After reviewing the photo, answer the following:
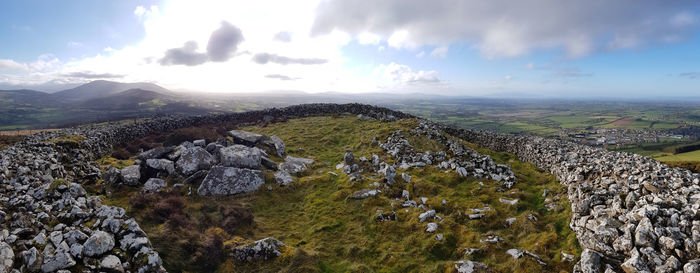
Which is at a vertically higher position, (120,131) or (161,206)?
(120,131)

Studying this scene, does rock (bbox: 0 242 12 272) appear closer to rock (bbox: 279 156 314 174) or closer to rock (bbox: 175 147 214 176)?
rock (bbox: 175 147 214 176)

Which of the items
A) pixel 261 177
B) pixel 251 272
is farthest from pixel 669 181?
pixel 261 177

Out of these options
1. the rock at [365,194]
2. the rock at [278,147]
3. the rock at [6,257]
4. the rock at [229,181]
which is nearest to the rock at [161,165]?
the rock at [229,181]

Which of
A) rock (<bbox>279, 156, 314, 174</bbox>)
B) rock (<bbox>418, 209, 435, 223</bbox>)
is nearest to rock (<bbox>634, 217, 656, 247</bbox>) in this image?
rock (<bbox>418, 209, 435, 223</bbox>)

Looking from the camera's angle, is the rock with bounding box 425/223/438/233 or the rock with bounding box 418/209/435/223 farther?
the rock with bounding box 418/209/435/223

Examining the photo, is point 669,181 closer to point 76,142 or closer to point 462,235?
point 462,235

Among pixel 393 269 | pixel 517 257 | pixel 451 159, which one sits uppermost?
pixel 451 159

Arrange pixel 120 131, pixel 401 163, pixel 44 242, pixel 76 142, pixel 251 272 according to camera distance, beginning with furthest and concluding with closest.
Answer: pixel 120 131 < pixel 401 163 < pixel 76 142 < pixel 251 272 < pixel 44 242

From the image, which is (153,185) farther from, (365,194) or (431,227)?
(431,227)
